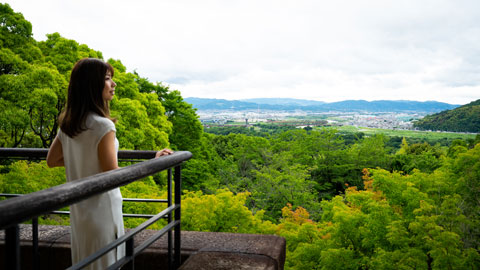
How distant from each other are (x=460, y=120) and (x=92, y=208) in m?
82.5

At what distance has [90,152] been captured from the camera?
5.82 ft

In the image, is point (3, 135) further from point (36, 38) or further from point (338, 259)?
point (338, 259)

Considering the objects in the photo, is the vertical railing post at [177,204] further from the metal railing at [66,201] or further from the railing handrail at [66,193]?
the railing handrail at [66,193]

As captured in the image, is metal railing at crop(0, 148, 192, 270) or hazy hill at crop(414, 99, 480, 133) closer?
metal railing at crop(0, 148, 192, 270)

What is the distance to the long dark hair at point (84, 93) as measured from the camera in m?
1.78

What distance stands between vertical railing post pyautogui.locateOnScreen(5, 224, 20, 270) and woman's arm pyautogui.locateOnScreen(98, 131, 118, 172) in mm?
859

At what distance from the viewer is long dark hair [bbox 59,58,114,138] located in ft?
5.84

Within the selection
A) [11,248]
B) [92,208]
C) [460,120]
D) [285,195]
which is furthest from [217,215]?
[460,120]

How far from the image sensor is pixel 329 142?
36.2 metres

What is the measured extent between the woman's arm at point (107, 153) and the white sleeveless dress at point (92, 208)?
0.07 feet

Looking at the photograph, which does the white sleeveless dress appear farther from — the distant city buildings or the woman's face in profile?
the distant city buildings

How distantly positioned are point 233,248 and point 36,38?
17.1 meters

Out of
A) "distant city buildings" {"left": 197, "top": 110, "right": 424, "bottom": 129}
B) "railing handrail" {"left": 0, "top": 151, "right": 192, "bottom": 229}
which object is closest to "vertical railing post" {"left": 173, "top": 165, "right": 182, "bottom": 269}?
"railing handrail" {"left": 0, "top": 151, "right": 192, "bottom": 229}

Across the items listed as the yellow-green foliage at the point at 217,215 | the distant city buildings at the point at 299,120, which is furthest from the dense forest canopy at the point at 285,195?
the distant city buildings at the point at 299,120
